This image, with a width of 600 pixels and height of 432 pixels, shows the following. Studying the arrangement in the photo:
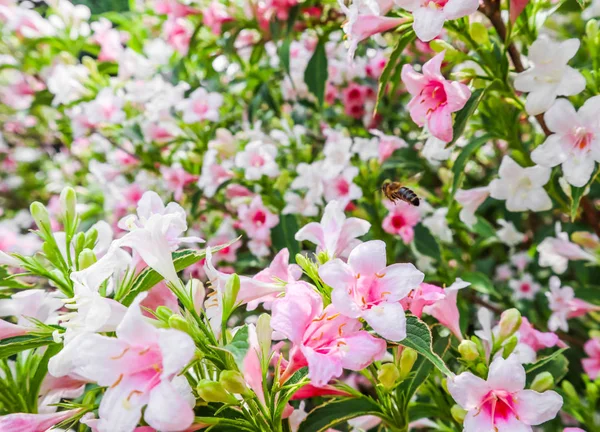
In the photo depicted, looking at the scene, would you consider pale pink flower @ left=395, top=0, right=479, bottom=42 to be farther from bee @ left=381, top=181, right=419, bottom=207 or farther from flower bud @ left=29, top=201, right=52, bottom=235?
flower bud @ left=29, top=201, right=52, bottom=235

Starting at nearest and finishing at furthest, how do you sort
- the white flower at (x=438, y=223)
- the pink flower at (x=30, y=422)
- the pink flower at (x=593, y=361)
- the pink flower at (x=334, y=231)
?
the pink flower at (x=30, y=422) < the pink flower at (x=334, y=231) < the pink flower at (x=593, y=361) < the white flower at (x=438, y=223)

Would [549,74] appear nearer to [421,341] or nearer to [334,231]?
[334,231]

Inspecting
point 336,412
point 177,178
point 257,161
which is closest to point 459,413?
point 336,412

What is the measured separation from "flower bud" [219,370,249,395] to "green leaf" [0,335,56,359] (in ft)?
1.27

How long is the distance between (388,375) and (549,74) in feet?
2.51

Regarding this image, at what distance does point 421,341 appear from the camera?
0.85 metres

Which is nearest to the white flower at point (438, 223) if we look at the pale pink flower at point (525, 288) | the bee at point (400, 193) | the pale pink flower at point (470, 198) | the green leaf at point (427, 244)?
the green leaf at point (427, 244)

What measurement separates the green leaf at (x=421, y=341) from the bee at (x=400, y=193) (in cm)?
64

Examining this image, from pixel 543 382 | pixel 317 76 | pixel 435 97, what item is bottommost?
pixel 543 382

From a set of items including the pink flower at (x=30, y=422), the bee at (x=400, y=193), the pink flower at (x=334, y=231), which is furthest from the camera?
the bee at (x=400, y=193)

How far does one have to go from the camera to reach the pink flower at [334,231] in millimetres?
1032

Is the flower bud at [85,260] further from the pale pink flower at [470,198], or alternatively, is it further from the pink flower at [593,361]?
the pink flower at [593,361]

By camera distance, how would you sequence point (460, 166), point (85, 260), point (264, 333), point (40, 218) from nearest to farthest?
point (264, 333)
point (85, 260)
point (40, 218)
point (460, 166)

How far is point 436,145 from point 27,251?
2.30m
